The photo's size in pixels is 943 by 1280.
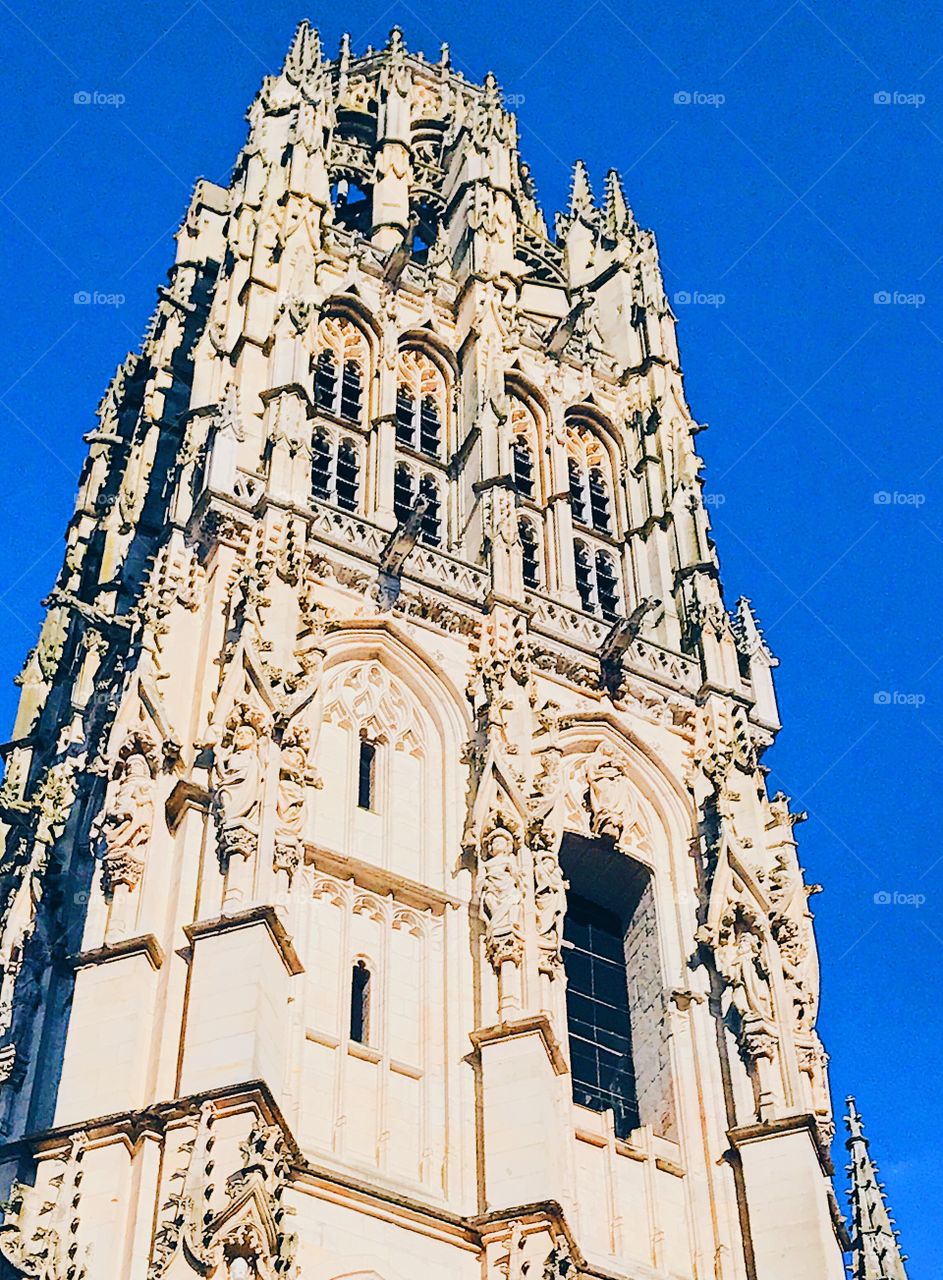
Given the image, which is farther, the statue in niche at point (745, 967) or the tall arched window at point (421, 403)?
the tall arched window at point (421, 403)

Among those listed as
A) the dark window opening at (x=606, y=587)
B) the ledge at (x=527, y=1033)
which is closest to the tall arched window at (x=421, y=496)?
the dark window opening at (x=606, y=587)

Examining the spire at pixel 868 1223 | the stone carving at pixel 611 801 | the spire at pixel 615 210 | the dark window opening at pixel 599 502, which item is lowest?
the spire at pixel 868 1223

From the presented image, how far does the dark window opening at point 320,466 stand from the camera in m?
30.6

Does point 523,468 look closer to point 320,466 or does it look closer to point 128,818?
point 320,466

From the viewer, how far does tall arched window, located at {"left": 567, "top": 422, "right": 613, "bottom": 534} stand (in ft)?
111

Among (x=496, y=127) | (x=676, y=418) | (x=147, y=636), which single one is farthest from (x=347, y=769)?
(x=496, y=127)

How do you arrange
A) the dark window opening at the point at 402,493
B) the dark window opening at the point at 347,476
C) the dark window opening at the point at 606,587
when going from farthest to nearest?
the dark window opening at the point at 606,587, the dark window opening at the point at 402,493, the dark window opening at the point at 347,476

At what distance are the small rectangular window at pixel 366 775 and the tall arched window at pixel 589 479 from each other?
877 cm

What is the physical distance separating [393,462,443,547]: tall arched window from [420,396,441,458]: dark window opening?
69 centimetres

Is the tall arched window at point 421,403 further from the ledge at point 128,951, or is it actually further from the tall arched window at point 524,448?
the ledge at point 128,951

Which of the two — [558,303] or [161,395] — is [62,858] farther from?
[558,303]

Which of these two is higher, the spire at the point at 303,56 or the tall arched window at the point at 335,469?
the spire at the point at 303,56

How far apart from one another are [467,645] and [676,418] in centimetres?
925

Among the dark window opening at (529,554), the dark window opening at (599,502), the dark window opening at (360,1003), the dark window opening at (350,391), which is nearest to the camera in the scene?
the dark window opening at (360,1003)
